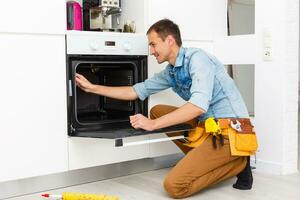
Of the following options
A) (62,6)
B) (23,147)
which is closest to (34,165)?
(23,147)

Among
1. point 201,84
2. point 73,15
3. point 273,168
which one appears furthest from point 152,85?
point 273,168

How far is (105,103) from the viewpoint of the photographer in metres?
2.99

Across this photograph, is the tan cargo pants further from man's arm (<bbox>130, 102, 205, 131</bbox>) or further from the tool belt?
man's arm (<bbox>130, 102, 205, 131</bbox>)

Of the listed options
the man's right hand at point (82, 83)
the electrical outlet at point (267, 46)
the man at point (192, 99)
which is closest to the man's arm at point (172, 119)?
the man at point (192, 99)

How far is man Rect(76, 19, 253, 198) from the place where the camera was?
7.62ft

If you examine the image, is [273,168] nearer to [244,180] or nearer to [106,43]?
[244,180]

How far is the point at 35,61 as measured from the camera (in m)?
2.30

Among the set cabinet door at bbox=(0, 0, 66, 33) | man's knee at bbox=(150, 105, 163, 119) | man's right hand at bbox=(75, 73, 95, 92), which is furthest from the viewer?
man's knee at bbox=(150, 105, 163, 119)

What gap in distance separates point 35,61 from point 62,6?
13.9 inches

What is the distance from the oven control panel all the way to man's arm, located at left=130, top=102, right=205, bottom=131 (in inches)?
19.3

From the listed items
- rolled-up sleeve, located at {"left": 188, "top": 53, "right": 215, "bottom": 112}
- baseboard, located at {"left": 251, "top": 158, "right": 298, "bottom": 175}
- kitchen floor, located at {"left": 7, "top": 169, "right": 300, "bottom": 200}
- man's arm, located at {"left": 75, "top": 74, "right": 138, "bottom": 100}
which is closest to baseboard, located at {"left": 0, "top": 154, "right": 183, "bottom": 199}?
kitchen floor, located at {"left": 7, "top": 169, "right": 300, "bottom": 200}

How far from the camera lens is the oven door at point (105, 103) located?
7.88ft

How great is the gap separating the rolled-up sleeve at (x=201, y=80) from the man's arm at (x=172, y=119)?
34 mm

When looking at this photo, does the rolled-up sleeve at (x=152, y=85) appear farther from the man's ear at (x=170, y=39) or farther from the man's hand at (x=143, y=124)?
the man's hand at (x=143, y=124)
